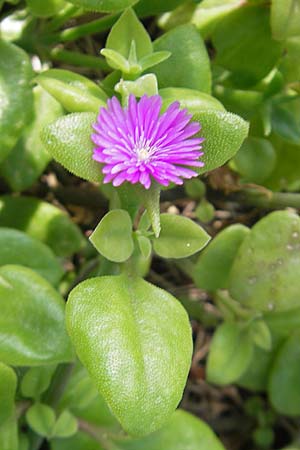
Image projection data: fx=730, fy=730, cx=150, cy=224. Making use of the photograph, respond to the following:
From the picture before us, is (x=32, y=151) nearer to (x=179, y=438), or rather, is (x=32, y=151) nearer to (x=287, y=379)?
(x=179, y=438)

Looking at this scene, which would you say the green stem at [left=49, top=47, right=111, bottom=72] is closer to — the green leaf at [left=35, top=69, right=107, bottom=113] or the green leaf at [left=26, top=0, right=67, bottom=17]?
the green leaf at [left=26, top=0, right=67, bottom=17]

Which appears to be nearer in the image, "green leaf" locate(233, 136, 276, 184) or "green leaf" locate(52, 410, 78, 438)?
"green leaf" locate(52, 410, 78, 438)

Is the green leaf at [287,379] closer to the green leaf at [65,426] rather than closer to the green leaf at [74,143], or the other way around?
the green leaf at [65,426]

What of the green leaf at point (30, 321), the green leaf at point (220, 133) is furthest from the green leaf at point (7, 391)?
the green leaf at point (220, 133)

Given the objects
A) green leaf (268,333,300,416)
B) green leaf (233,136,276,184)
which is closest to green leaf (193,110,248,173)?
green leaf (233,136,276,184)

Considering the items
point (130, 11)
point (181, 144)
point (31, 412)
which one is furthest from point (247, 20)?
point (31, 412)

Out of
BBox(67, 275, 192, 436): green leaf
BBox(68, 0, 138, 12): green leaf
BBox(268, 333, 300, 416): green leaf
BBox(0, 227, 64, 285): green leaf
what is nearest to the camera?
BBox(67, 275, 192, 436): green leaf

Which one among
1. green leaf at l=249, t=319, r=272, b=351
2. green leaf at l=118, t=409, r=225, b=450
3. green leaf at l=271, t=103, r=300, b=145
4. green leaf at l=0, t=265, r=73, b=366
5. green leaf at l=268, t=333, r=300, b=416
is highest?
green leaf at l=0, t=265, r=73, b=366

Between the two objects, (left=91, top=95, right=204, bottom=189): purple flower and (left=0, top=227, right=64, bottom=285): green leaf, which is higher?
(left=91, top=95, right=204, bottom=189): purple flower

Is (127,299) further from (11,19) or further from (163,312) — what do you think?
(11,19)

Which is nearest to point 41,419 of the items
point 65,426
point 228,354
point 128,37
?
point 65,426
